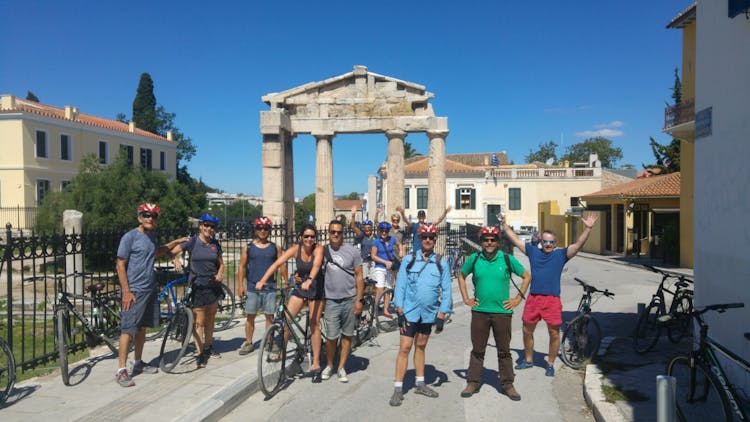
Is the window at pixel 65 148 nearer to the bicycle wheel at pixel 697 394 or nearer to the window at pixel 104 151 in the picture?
the window at pixel 104 151

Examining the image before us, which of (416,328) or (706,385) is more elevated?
(416,328)

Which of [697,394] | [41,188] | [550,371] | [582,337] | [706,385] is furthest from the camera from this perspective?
[41,188]

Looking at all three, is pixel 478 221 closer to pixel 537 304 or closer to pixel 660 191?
pixel 660 191

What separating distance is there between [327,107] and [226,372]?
1399 centimetres

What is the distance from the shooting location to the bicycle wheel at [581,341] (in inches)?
260

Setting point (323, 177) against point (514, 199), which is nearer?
point (323, 177)

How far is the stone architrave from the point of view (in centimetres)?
1838

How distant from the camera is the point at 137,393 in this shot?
5.39m

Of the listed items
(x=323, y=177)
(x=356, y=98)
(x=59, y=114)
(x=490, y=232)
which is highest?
(x=59, y=114)

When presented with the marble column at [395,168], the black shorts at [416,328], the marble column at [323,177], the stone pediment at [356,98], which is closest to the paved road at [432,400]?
the black shorts at [416,328]

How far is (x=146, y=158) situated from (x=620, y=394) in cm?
4365

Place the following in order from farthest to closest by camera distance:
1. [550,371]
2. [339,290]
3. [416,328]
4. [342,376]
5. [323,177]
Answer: [323,177] → [550,371] → [342,376] → [339,290] → [416,328]

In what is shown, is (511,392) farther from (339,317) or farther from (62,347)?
(62,347)

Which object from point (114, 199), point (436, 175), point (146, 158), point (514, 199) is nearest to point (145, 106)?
point (146, 158)
